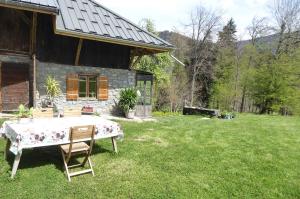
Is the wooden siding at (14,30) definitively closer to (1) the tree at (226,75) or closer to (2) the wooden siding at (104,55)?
(2) the wooden siding at (104,55)

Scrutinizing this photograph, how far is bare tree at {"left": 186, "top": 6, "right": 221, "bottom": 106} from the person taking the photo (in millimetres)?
28641

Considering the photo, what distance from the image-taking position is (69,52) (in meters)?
11.1

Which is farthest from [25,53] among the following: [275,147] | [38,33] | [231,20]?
[231,20]

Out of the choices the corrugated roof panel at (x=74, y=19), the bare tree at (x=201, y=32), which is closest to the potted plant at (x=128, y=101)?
the corrugated roof panel at (x=74, y=19)

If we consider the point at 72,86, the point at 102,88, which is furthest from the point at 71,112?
the point at 102,88

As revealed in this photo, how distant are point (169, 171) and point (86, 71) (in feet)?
24.3

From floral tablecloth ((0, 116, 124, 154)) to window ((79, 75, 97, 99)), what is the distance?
5.80 metres

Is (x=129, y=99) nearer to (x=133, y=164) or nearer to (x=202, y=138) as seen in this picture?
(x=202, y=138)

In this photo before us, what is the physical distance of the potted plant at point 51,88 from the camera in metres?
10.4

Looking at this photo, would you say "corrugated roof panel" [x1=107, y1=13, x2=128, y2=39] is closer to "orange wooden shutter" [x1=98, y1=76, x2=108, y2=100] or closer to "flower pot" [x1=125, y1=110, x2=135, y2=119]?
"orange wooden shutter" [x1=98, y1=76, x2=108, y2=100]

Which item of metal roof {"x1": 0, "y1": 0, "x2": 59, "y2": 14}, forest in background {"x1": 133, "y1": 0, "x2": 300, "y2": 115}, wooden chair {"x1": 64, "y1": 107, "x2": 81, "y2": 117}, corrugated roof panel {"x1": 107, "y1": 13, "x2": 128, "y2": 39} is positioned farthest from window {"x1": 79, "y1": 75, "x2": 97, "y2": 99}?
forest in background {"x1": 133, "y1": 0, "x2": 300, "y2": 115}

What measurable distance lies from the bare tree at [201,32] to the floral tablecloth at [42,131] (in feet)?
76.5

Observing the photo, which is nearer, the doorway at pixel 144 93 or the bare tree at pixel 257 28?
the doorway at pixel 144 93

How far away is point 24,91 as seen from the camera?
35.1 ft
